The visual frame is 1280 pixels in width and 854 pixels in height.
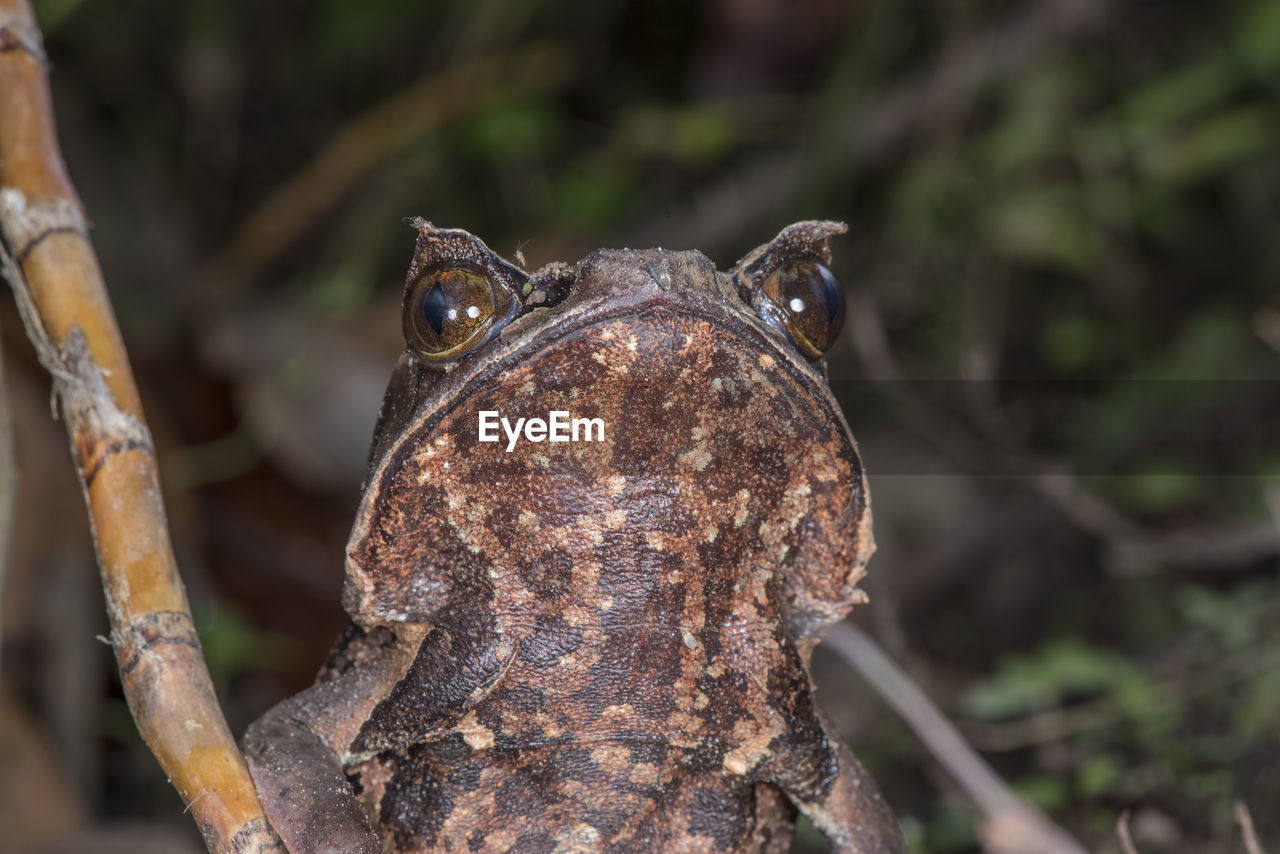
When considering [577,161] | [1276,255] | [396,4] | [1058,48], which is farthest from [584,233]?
[1276,255]

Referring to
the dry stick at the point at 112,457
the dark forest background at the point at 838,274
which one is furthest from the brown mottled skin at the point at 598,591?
the dark forest background at the point at 838,274

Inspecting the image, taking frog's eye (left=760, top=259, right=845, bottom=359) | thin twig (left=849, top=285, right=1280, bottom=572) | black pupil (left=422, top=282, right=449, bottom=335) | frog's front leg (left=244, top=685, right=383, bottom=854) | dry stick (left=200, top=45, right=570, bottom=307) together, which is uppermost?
dry stick (left=200, top=45, right=570, bottom=307)

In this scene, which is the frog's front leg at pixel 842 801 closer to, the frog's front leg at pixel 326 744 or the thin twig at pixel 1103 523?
the frog's front leg at pixel 326 744

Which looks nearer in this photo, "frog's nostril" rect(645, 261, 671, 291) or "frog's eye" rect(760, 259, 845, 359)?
"frog's nostril" rect(645, 261, 671, 291)

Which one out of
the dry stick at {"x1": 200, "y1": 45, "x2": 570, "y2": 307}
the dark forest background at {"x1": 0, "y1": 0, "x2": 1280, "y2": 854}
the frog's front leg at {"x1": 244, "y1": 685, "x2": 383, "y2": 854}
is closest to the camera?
the frog's front leg at {"x1": 244, "y1": 685, "x2": 383, "y2": 854}

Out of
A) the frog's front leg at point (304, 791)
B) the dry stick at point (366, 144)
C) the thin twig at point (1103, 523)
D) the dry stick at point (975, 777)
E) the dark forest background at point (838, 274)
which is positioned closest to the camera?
the frog's front leg at point (304, 791)

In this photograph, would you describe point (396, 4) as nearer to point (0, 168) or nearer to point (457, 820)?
point (0, 168)

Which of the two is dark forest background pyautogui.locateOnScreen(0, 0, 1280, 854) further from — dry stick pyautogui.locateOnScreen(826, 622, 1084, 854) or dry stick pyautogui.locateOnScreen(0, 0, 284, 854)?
dry stick pyautogui.locateOnScreen(0, 0, 284, 854)

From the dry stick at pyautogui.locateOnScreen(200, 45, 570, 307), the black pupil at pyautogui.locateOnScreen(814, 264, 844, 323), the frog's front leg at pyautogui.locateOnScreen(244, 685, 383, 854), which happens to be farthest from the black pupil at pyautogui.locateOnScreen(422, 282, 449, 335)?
the dry stick at pyautogui.locateOnScreen(200, 45, 570, 307)
